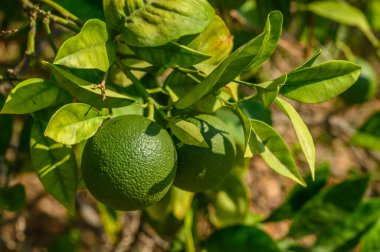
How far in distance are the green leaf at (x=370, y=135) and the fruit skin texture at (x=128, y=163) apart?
1178 millimetres

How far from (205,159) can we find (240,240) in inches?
23.1

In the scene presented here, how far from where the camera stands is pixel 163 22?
1.11 metres

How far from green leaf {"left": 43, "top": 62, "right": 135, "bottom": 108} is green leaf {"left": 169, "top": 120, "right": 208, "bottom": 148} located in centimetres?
10

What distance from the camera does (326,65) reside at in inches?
44.9

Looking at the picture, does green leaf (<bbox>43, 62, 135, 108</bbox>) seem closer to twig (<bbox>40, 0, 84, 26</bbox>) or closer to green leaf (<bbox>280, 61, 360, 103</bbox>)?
twig (<bbox>40, 0, 84, 26</bbox>)

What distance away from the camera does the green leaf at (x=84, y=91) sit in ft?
3.51

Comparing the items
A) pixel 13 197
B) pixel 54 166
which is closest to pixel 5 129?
pixel 13 197

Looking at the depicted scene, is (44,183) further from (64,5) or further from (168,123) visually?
(64,5)

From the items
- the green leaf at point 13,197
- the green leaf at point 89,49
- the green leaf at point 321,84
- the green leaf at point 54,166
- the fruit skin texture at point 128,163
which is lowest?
the green leaf at point 13,197

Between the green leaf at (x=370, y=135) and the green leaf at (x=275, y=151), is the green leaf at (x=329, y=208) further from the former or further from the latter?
the green leaf at (x=275, y=151)

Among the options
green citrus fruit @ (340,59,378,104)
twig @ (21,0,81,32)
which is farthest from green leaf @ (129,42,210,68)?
green citrus fruit @ (340,59,378,104)

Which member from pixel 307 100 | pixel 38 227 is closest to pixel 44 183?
pixel 307 100

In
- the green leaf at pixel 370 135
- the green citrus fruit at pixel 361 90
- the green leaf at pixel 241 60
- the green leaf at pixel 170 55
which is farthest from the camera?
the green citrus fruit at pixel 361 90

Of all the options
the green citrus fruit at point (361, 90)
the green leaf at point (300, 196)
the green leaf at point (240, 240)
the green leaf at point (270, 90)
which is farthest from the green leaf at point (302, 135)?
the green citrus fruit at point (361, 90)
